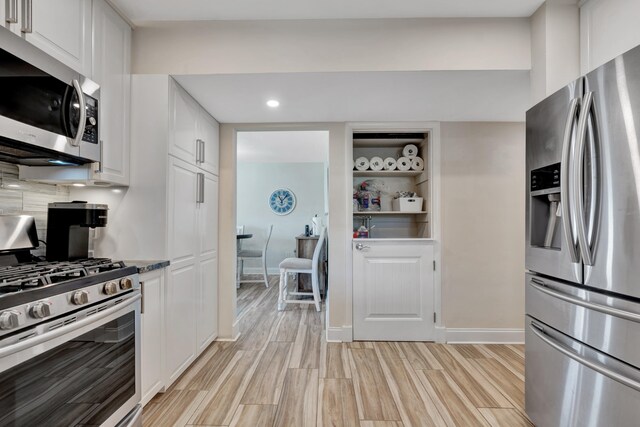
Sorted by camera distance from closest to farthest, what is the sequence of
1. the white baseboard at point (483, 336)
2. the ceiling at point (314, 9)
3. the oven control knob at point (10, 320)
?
the oven control knob at point (10, 320), the ceiling at point (314, 9), the white baseboard at point (483, 336)

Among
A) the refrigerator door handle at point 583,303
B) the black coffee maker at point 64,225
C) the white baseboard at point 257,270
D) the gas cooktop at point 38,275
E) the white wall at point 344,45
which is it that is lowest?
the white baseboard at point 257,270

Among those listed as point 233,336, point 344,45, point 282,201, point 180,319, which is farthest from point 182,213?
point 282,201

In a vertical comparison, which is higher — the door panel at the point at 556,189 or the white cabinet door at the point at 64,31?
the white cabinet door at the point at 64,31

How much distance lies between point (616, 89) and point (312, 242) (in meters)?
3.77

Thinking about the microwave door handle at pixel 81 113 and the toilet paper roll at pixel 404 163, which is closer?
the microwave door handle at pixel 81 113

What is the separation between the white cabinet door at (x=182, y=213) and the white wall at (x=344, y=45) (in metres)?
0.65

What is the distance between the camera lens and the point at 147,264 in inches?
70.4

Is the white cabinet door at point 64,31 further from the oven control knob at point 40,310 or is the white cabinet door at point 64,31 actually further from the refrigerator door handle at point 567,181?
the refrigerator door handle at point 567,181

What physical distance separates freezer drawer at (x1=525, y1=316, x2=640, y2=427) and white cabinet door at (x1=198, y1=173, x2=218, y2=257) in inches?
90.7

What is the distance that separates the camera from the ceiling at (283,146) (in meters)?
4.27

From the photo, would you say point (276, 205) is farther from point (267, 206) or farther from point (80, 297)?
point (80, 297)

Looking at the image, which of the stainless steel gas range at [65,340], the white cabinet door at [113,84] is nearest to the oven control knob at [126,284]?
the stainless steel gas range at [65,340]

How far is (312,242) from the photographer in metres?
4.64

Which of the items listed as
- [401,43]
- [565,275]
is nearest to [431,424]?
[565,275]
